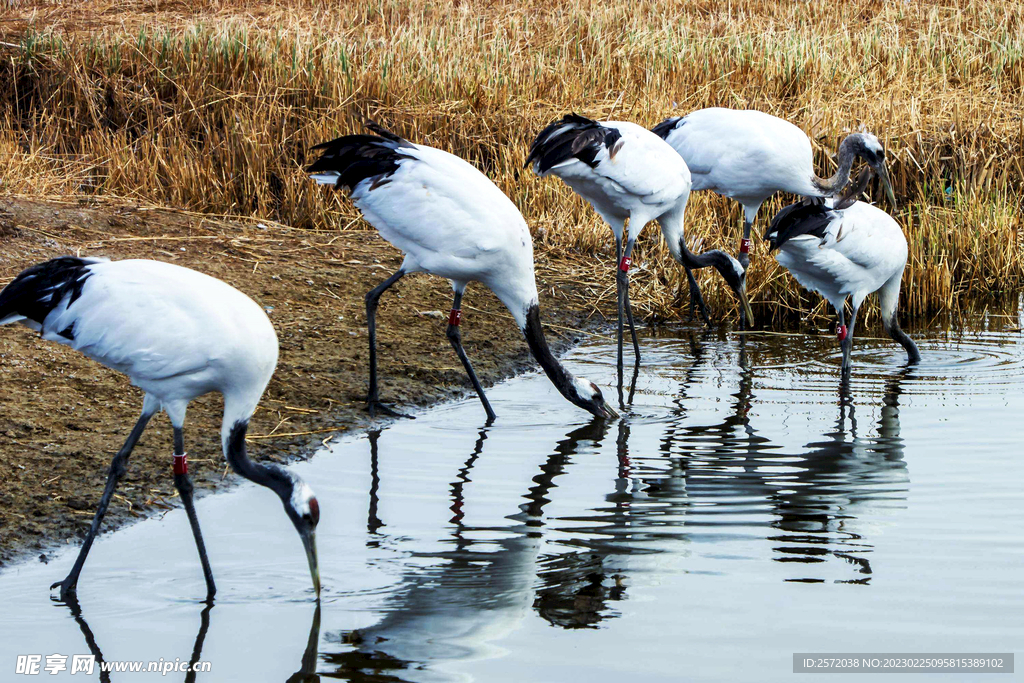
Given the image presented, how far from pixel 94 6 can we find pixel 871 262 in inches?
523

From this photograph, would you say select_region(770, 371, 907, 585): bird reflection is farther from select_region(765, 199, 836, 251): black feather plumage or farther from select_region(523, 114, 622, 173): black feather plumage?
select_region(523, 114, 622, 173): black feather plumage

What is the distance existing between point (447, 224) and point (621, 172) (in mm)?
1481

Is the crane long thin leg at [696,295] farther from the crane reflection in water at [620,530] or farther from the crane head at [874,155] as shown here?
the crane reflection in water at [620,530]

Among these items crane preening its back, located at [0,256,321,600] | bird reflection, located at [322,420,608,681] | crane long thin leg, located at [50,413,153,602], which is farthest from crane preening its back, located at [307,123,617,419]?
crane long thin leg, located at [50,413,153,602]

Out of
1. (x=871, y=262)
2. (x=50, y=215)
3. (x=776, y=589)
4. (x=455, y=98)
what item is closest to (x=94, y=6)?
(x=455, y=98)

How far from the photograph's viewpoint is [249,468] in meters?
3.67

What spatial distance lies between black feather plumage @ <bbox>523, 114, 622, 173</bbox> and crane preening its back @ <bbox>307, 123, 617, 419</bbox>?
0.86 m

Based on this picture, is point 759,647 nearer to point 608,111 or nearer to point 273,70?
point 608,111

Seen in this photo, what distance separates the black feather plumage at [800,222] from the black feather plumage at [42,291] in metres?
3.73

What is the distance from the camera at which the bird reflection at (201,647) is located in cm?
312

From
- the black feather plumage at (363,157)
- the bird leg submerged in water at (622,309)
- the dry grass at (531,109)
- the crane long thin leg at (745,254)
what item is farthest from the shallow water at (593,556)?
the dry grass at (531,109)

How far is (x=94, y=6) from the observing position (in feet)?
54.5

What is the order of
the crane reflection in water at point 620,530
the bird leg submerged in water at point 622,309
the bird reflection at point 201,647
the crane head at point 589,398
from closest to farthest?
the bird reflection at point 201,647, the crane reflection in water at point 620,530, the crane head at point 589,398, the bird leg submerged in water at point 622,309

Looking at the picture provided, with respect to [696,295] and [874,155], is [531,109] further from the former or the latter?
[874,155]
